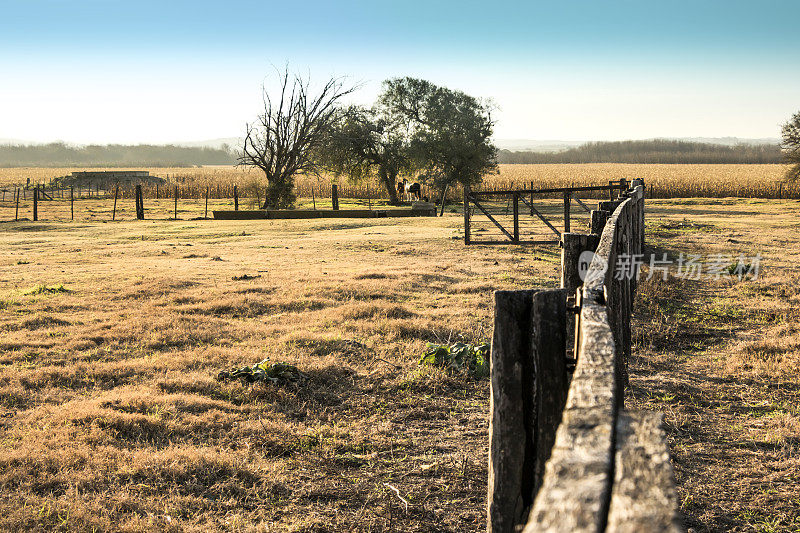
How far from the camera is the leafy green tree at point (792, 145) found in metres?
38.9

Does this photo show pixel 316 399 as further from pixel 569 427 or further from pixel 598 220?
pixel 569 427

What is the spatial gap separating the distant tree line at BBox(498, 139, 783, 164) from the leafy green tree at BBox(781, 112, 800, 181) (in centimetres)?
8870

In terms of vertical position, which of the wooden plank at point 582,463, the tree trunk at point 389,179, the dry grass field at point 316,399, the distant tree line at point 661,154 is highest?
the distant tree line at point 661,154

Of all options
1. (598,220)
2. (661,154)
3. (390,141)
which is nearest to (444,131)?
(390,141)

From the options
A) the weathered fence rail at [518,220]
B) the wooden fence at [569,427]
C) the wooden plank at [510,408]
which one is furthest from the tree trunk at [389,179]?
the wooden plank at [510,408]

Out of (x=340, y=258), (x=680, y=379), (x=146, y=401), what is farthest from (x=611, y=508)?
(x=340, y=258)

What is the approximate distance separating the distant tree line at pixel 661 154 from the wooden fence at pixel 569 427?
128 m

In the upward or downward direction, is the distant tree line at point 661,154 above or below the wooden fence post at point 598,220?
above

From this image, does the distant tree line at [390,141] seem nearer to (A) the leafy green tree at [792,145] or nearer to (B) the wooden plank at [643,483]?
(A) the leafy green tree at [792,145]

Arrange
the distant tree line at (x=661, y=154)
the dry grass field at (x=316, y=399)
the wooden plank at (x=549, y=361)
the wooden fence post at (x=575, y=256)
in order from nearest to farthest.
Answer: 1. the wooden plank at (x=549, y=361)
2. the dry grass field at (x=316, y=399)
3. the wooden fence post at (x=575, y=256)
4. the distant tree line at (x=661, y=154)

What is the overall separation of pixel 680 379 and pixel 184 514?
5123 millimetres

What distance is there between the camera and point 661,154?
151250mm

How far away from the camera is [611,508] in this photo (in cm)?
125

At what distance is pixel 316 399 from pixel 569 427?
5.50m
